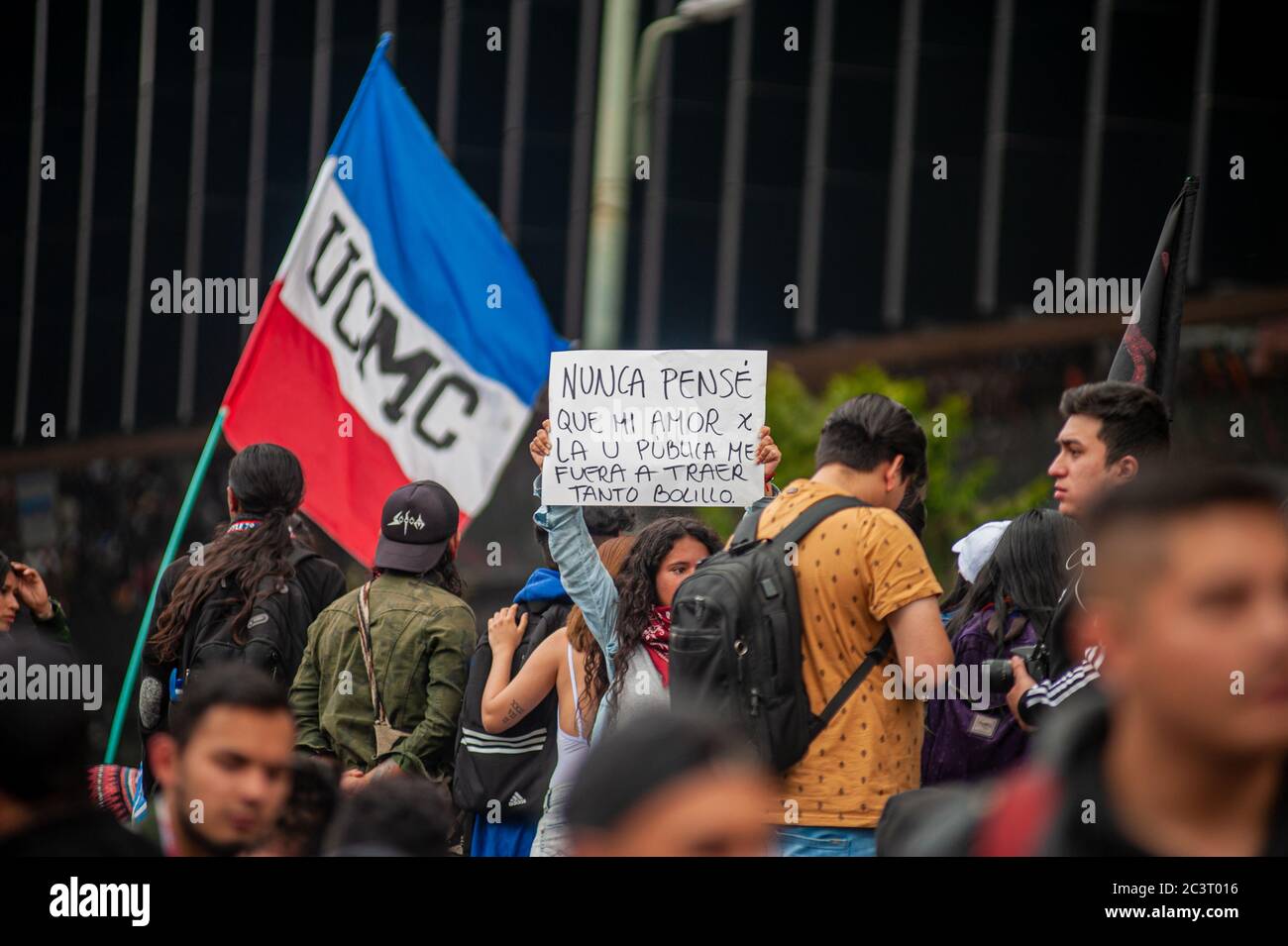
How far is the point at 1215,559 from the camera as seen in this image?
2293mm

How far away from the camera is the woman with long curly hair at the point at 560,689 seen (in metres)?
5.62

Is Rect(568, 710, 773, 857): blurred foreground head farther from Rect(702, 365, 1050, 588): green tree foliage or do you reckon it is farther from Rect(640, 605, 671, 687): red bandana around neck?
Rect(702, 365, 1050, 588): green tree foliage

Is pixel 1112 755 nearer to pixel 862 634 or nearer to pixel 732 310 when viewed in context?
pixel 862 634

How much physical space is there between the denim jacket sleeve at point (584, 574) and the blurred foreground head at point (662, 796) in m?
2.99

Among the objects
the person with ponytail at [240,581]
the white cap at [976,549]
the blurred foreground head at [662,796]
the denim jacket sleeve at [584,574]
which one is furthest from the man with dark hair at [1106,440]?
the blurred foreground head at [662,796]

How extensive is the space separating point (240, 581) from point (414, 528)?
632 millimetres

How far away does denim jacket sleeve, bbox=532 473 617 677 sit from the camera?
18.0 ft

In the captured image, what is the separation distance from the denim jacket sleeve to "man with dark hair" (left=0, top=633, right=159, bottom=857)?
6.89 feet

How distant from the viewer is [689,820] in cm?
240

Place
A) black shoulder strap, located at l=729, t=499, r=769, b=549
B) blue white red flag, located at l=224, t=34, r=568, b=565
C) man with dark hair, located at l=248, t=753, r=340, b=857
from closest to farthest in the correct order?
man with dark hair, located at l=248, t=753, r=340, b=857 → black shoulder strap, located at l=729, t=499, r=769, b=549 → blue white red flag, located at l=224, t=34, r=568, b=565

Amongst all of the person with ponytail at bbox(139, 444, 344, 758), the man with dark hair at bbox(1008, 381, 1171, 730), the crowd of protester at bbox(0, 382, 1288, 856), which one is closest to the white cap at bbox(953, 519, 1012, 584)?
the crowd of protester at bbox(0, 382, 1288, 856)

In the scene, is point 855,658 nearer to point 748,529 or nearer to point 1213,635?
point 748,529

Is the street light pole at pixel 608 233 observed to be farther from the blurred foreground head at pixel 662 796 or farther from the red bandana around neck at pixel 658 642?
the blurred foreground head at pixel 662 796
